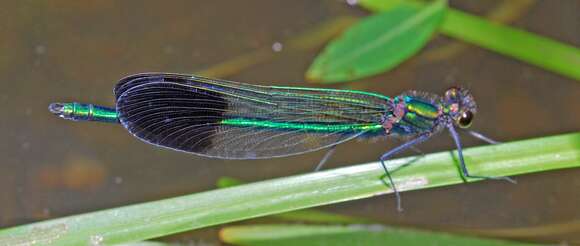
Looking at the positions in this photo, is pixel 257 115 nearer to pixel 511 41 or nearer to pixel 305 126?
pixel 305 126

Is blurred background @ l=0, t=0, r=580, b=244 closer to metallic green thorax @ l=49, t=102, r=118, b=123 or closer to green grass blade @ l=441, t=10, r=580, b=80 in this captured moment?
green grass blade @ l=441, t=10, r=580, b=80

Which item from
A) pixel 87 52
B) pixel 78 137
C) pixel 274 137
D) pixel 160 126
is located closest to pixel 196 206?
pixel 160 126

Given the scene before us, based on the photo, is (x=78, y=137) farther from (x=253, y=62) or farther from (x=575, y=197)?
(x=575, y=197)

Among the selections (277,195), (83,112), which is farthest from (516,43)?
(83,112)

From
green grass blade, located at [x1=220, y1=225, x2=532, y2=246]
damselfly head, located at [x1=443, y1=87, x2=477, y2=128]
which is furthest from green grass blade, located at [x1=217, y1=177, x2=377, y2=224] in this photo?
damselfly head, located at [x1=443, y1=87, x2=477, y2=128]

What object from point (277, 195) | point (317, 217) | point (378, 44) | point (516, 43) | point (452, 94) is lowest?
point (277, 195)

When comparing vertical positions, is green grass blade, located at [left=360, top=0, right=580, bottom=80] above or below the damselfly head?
above

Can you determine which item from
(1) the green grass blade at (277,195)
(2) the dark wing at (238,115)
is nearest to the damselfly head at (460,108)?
(2) the dark wing at (238,115)

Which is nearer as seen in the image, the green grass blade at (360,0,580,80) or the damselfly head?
the damselfly head
